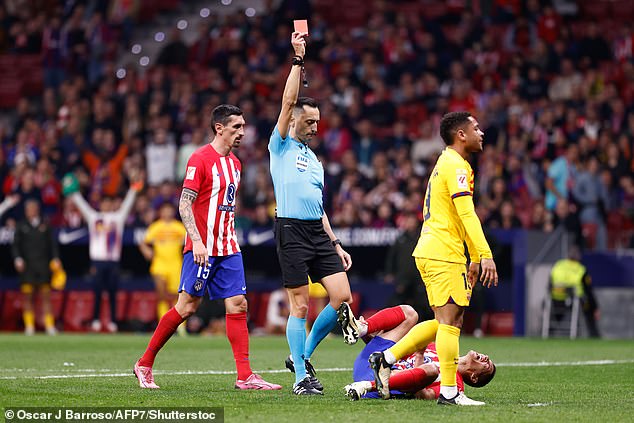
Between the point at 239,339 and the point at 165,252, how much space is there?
34.8 feet

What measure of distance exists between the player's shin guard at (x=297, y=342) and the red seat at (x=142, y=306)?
12.5 m

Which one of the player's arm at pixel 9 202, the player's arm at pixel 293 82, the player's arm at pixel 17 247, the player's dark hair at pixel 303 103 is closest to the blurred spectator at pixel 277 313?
the player's arm at pixel 17 247

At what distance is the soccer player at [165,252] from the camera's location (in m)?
20.3

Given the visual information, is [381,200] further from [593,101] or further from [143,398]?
[143,398]

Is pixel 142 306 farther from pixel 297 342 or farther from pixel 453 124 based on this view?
pixel 453 124

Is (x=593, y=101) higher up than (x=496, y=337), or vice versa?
(x=593, y=101)

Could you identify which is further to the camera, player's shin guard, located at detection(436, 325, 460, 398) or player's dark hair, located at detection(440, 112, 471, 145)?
player's dark hair, located at detection(440, 112, 471, 145)

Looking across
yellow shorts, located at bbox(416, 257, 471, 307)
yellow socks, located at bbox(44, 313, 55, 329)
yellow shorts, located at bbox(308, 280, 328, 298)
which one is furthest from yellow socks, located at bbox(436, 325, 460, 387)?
yellow socks, located at bbox(44, 313, 55, 329)

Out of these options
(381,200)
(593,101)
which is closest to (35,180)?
(381,200)

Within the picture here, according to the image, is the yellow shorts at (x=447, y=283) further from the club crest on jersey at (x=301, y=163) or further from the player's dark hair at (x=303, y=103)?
the player's dark hair at (x=303, y=103)

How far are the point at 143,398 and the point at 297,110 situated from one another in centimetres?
255

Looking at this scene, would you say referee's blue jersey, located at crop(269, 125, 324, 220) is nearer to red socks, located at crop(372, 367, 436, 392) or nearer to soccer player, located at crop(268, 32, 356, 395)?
soccer player, located at crop(268, 32, 356, 395)

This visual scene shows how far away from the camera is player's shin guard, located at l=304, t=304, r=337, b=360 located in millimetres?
9703

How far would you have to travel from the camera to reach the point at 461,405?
827 centimetres
